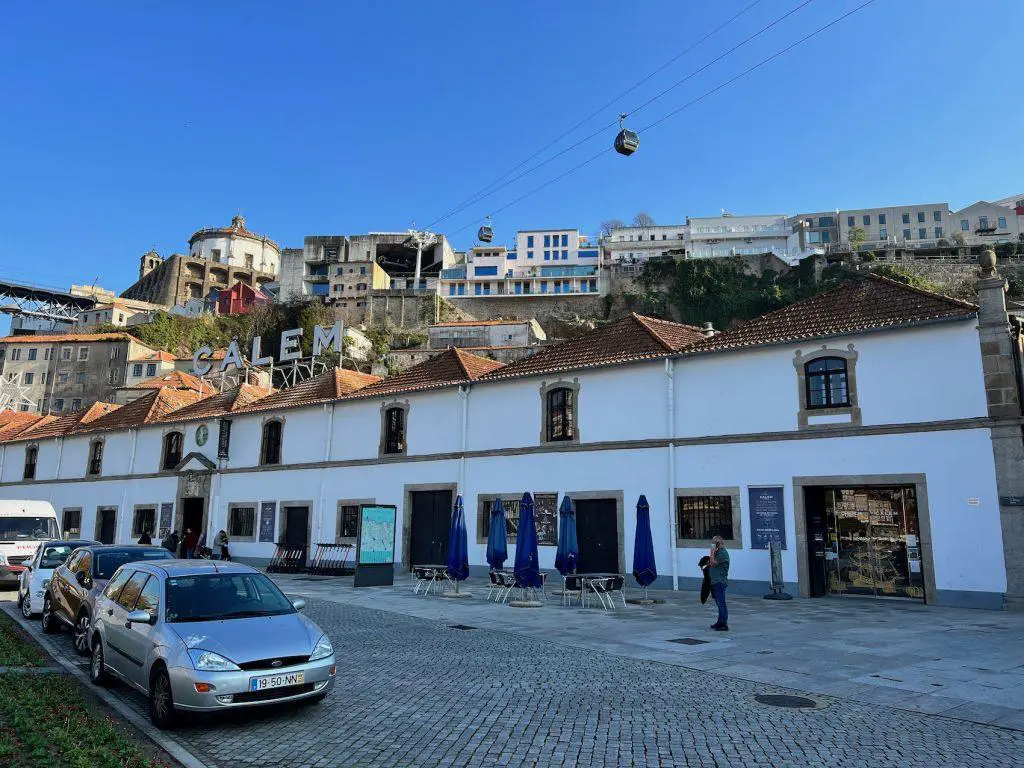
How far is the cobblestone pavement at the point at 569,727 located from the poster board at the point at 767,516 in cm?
954

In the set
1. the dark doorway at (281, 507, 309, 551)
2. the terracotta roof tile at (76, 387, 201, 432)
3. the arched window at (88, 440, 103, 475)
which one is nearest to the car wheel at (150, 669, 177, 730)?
the dark doorway at (281, 507, 309, 551)

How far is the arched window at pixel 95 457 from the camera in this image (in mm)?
37469

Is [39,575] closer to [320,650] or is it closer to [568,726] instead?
[320,650]

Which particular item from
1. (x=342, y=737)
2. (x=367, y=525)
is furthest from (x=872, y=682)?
(x=367, y=525)

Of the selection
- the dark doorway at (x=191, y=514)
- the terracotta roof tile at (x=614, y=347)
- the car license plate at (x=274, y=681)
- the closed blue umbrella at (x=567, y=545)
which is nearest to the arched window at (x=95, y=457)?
the dark doorway at (x=191, y=514)

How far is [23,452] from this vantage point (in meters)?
41.7

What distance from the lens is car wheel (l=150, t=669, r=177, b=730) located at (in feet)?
22.7

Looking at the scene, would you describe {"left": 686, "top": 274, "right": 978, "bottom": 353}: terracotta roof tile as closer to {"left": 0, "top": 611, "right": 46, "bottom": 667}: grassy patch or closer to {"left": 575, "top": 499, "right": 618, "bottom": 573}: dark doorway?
{"left": 575, "top": 499, "right": 618, "bottom": 573}: dark doorway

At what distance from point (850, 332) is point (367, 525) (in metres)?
13.7

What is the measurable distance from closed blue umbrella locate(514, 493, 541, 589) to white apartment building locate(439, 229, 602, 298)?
72157 mm

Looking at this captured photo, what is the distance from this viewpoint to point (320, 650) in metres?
7.40

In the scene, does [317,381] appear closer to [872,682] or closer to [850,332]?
[850,332]

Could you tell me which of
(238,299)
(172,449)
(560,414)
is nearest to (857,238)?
(238,299)

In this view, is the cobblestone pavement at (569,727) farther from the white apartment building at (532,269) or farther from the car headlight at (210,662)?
the white apartment building at (532,269)
